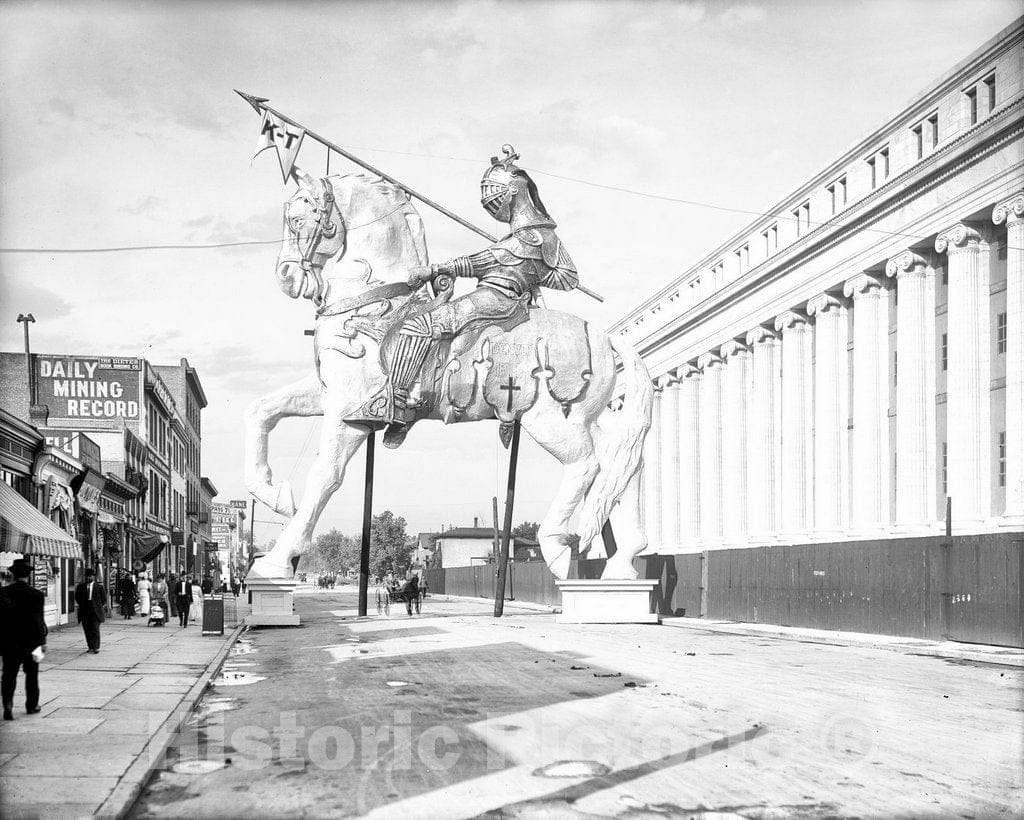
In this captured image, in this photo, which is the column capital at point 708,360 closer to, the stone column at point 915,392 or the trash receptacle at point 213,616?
the stone column at point 915,392

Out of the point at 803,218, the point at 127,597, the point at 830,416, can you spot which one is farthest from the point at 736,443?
the point at 127,597

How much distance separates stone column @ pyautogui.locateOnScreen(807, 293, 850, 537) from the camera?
45.2 metres

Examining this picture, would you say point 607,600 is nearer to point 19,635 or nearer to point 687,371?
point 19,635

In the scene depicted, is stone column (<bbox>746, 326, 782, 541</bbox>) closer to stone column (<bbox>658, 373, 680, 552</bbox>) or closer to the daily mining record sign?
stone column (<bbox>658, 373, 680, 552</bbox>)

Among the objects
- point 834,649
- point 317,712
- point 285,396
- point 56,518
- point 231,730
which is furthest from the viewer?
point 56,518

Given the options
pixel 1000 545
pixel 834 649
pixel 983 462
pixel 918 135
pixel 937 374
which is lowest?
pixel 834 649

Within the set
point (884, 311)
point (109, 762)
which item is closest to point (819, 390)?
point (884, 311)

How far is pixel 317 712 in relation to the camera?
12.4m

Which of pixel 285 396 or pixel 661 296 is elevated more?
pixel 661 296

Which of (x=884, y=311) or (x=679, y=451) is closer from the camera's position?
(x=884, y=311)

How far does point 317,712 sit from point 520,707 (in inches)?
80.9

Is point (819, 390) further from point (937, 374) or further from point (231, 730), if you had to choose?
point (231, 730)

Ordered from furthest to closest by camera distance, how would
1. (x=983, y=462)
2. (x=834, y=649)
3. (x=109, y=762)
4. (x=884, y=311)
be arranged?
(x=884, y=311) < (x=983, y=462) < (x=834, y=649) < (x=109, y=762)

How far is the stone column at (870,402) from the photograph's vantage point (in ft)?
139
